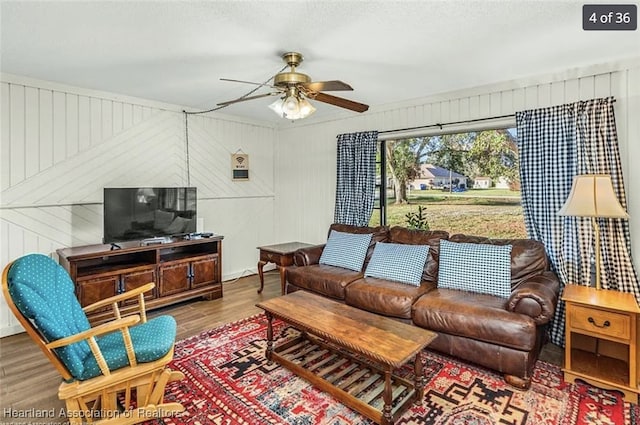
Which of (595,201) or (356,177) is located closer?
(595,201)

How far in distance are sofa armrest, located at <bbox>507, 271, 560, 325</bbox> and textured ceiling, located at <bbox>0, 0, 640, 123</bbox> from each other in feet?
5.93

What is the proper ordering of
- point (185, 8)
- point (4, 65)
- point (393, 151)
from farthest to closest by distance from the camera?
point (393, 151), point (4, 65), point (185, 8)

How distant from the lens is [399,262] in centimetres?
344

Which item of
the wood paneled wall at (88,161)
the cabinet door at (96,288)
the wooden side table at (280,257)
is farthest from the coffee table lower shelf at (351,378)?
the wood paneled wall at (88,161)

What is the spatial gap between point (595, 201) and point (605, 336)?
3.16ft

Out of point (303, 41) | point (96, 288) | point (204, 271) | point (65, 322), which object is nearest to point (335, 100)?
point (303, 41)

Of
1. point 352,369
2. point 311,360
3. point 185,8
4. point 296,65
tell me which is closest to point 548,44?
point 296,65

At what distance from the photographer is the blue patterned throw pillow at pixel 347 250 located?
3.85 metres

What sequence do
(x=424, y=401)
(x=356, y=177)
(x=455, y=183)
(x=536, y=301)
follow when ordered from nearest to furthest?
(x=424, y=401)
(x=536, y=301)
(x=455, y=183)
(x=356, y=177)

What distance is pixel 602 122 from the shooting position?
9.30 feet

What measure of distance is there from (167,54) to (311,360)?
2664 mm

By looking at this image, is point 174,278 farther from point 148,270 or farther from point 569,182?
point 569,182

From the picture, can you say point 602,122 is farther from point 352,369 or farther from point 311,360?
point 311,360

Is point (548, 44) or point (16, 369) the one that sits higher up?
point (548, 44)
